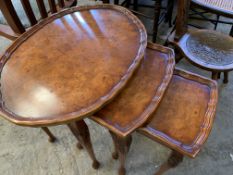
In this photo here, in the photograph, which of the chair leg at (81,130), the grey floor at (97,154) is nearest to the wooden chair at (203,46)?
the grey floor at (97,154)

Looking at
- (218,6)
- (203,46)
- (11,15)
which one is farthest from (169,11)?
(11,15)

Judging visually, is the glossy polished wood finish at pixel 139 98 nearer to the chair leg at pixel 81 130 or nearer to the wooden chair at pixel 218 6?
the chair leg at pixel 81 130

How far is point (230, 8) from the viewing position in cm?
139

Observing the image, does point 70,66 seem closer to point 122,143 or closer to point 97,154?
point 122,143

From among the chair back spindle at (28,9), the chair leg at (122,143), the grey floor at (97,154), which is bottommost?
the grey floor at (97,154)

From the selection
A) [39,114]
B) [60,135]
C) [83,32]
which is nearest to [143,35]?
[83,32]

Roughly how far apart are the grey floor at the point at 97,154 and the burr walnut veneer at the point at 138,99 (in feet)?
1.32

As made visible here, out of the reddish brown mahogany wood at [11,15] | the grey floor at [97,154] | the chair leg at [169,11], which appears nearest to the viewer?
the reddish brown mahogany wood at [11,15]

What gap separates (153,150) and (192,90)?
599 millimetres

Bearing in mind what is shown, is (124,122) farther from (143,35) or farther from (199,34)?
(199,34)

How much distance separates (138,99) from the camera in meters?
0.88

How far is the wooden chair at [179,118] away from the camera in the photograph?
32.8 inches

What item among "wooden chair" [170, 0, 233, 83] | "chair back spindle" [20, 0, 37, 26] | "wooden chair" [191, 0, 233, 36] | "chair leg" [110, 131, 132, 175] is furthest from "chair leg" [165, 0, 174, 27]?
"chair leg" [110, 131, 132, 175]

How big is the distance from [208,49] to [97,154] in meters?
1.00
